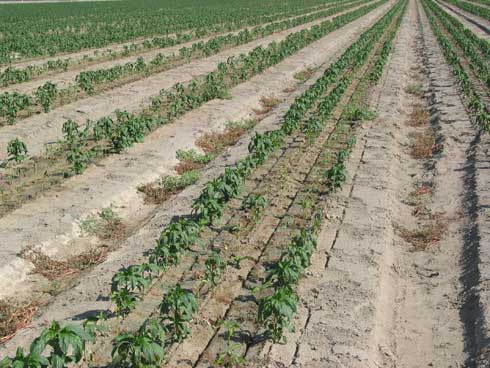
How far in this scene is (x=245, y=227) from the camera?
8547 millimetres

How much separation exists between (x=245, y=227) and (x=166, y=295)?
9.09 feet

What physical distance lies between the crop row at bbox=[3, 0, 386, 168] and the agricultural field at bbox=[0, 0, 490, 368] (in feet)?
0.26

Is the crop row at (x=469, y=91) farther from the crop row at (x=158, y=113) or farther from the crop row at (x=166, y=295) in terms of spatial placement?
the crop row at (x=158, y=113)

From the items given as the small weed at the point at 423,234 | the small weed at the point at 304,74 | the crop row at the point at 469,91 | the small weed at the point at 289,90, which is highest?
the crop row at the point at 469,91

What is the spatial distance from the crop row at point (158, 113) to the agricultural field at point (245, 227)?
78 millimetres

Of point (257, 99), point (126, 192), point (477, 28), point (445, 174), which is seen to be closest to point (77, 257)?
point (126, 192)

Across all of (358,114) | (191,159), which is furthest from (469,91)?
(191,159)

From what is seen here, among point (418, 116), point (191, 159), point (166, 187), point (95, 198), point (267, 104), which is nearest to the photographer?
point (95, 198)

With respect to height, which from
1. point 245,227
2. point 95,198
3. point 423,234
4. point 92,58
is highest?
point 92,58

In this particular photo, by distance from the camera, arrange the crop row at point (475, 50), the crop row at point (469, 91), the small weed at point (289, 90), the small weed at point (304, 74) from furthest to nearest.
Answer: the small weed at point (304, 74), the crop row at point (475, 50), the small weed at point (289, 90), the crop row at point (469, 91)

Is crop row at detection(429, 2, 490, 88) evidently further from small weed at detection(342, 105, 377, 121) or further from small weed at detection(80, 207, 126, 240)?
small weed at detection(80, 207, 126, 240)

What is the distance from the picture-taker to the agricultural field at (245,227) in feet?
19.3

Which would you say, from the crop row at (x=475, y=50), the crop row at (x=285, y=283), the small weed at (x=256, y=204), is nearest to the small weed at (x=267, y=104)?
the crop row at (x=475, y=50)

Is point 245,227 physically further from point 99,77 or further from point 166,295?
point 99,77
